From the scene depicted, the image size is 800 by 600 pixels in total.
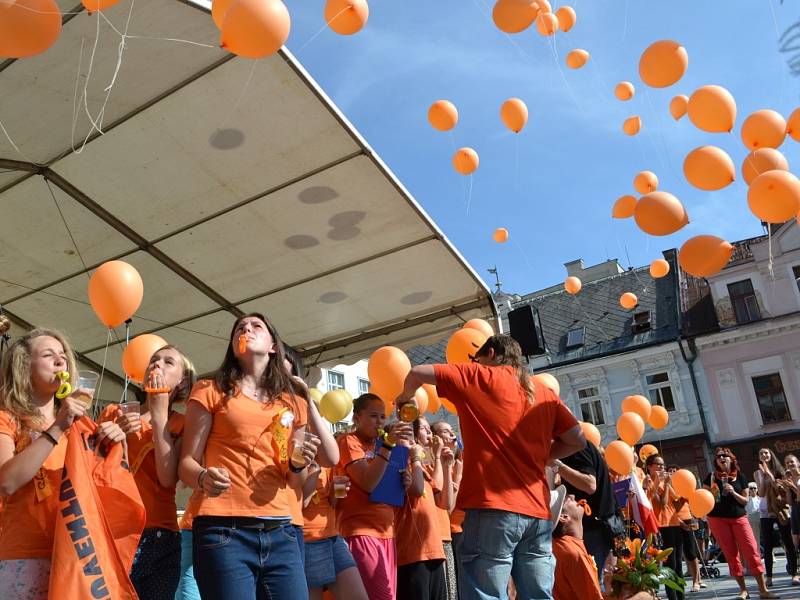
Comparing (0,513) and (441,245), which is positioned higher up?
(441,245)

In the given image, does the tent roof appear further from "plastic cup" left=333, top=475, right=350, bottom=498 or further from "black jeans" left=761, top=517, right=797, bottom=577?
"black jeans" left=761, top=517, right=797, bottom=577

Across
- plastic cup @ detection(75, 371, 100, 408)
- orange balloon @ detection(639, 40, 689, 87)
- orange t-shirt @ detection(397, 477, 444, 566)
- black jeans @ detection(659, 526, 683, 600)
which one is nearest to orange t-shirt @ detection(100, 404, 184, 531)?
plastic cup @ detection(75, 371, 100, 408)

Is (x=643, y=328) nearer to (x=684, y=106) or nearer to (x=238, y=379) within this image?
(x=684, y=106)

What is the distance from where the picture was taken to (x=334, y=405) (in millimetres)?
7355

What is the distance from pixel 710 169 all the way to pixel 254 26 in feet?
12.3

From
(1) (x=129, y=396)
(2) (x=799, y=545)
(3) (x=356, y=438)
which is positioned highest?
(1) (x=129, y=396)

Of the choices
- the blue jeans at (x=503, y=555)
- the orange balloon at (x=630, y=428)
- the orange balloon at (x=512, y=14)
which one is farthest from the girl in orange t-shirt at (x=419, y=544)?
the orange balloon at (x=630, y=428)

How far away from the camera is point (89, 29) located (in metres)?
4.95

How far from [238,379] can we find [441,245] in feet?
16.9

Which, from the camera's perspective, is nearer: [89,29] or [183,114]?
[89,29]

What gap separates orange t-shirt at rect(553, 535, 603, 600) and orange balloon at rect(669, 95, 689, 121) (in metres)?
4.37

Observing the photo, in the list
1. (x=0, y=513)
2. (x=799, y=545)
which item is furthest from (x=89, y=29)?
(x=799, y=545)

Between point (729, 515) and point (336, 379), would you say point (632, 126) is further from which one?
point (336, 379)

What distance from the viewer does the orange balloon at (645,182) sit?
289 inches
